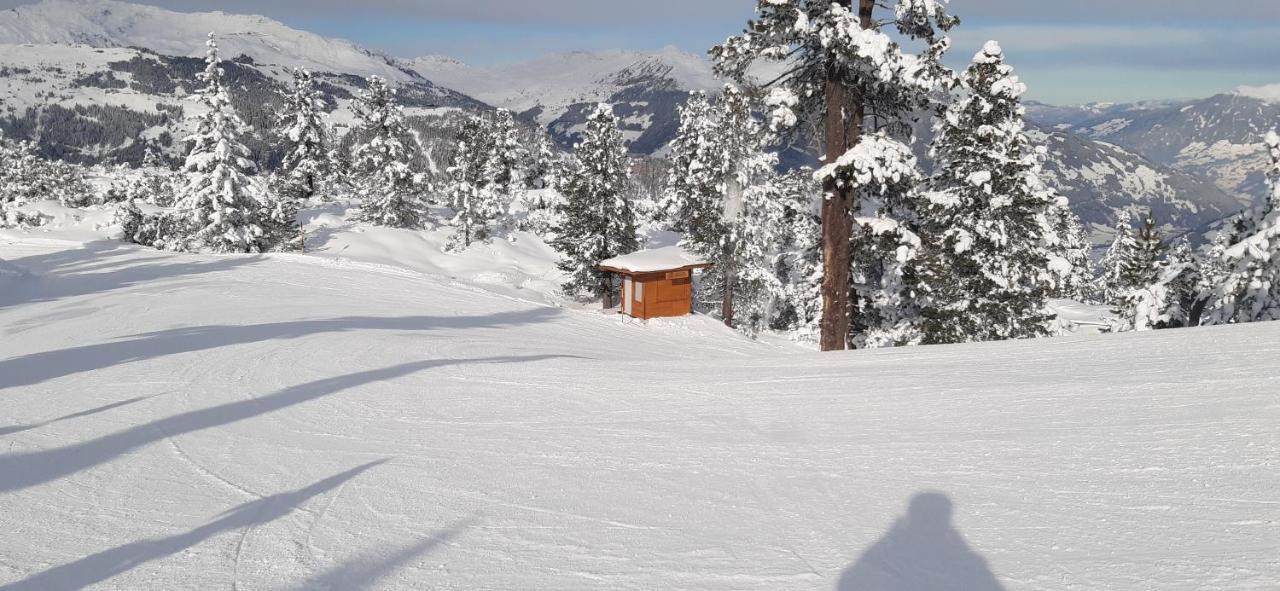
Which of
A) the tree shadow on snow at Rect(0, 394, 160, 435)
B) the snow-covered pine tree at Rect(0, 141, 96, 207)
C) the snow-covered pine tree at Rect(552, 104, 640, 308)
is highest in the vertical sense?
the snow-covered pine tree at Rect(0, 141, 96, 207)

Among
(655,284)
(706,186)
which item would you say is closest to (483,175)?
(706,186)

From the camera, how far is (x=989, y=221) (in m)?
18.6

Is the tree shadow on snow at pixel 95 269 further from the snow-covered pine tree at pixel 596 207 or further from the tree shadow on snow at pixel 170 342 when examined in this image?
the snow-covered pine tree at pixel 596 207

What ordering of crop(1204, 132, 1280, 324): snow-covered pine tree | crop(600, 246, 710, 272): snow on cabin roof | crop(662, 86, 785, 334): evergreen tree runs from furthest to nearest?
crop(662, 86, 785, 334): evergreen tree < crop(600, 246, 710, 272): snow on cabin roof < crop(1204, 132, 1280, 324): snow-covered pine tree

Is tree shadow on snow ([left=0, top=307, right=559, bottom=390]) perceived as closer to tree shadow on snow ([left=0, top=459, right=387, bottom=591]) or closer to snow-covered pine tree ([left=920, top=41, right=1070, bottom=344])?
tree shadow on snow ([left=0, top=459, right=387, bottom=591])

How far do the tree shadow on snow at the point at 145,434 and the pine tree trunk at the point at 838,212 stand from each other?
337 inches

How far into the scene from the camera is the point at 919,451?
5844 millimetres

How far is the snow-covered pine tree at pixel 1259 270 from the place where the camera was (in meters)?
21.0

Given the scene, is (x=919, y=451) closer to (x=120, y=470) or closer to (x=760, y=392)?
(x=760, y=392)

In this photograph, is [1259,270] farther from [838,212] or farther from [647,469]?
[647,469]

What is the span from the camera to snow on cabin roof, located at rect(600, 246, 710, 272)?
1113 inches

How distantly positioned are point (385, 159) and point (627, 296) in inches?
1378

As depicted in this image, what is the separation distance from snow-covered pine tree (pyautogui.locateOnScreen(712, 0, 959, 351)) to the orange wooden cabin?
557 inches

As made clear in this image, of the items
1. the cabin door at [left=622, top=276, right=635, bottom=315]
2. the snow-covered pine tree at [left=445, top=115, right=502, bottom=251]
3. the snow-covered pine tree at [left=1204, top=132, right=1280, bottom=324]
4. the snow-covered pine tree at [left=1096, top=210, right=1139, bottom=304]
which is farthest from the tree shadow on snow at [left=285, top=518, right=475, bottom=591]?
the snow-covered pine tree at [left=1096, top=210, right=1139, bottom=304]
